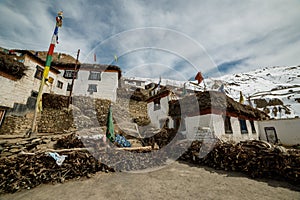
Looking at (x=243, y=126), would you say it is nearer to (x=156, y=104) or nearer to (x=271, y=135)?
(x=271, y=135)

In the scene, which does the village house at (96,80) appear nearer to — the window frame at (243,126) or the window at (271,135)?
the window frame at (243,126)

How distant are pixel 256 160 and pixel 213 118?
17.5ft

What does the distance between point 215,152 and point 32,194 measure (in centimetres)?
771

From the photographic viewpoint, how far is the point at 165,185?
457 centimetres

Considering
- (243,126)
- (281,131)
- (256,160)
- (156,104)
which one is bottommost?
(256,160)

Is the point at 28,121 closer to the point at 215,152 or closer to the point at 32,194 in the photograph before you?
the point at 32,194

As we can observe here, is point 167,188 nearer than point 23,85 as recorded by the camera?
Yes

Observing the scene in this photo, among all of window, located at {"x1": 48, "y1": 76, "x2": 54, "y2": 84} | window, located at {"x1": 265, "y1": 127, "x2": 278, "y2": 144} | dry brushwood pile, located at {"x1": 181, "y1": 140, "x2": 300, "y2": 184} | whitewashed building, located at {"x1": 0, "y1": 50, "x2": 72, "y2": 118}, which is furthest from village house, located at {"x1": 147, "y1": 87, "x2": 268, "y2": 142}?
window, located at {"x1": 48, "y1": 76, "x2": 54, "y2": 84}

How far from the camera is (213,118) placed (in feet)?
34.3

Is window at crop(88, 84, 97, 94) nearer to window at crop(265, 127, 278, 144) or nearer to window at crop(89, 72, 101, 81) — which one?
window at crop(89, 72, 101, 81)

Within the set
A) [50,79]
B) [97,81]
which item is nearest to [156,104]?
[97,81]

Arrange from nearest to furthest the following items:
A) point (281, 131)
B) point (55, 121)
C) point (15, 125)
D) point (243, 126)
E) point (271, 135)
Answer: point (15, 125) → point (243, 126) → point (55, 121) → point (281, 131) → point (271, 135)

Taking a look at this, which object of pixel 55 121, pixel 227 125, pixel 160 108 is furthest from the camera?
pixel 160 108

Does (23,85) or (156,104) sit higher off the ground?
(23,85)
